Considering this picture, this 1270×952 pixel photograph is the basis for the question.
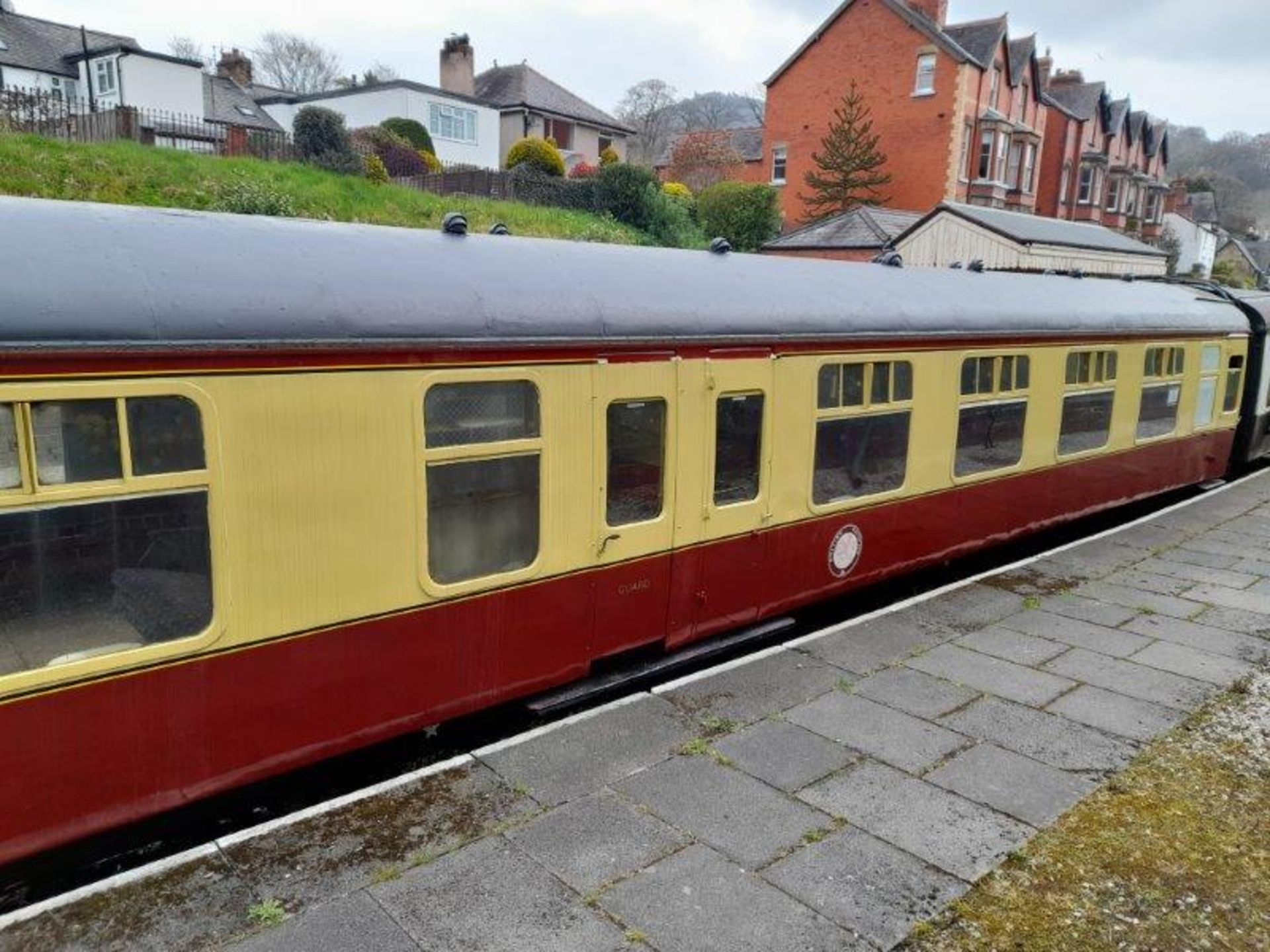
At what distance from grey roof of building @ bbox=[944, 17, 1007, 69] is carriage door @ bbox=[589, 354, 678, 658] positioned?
115 ft

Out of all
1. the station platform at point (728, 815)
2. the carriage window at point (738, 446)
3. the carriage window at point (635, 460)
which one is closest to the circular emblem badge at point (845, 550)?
the station platform at point (728, 815)

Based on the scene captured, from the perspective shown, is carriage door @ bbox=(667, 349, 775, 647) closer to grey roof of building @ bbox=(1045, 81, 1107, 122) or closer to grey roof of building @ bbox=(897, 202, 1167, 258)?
grey roof of building @ bbox=(897, 202, 1167, 258)

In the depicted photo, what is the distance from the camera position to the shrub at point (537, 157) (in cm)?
2977

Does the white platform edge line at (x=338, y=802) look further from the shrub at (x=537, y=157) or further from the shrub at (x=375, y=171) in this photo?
the shrub at (x=537, y=157)

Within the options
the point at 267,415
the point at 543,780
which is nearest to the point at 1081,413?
the point at 543,780

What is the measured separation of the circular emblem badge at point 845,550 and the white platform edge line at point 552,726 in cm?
200

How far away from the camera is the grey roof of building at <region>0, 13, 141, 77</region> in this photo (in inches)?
1406

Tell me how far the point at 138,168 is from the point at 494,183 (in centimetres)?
1005

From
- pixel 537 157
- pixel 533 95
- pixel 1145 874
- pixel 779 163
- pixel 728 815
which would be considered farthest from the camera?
pixel 533 95

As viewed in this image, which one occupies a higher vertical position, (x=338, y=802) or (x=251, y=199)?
(x=251, y=199)

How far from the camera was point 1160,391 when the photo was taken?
10.7 m

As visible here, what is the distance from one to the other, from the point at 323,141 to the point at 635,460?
64.4 feet

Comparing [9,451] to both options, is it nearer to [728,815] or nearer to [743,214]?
[728,815]

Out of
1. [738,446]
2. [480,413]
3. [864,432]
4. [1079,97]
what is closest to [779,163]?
[1079,97]
